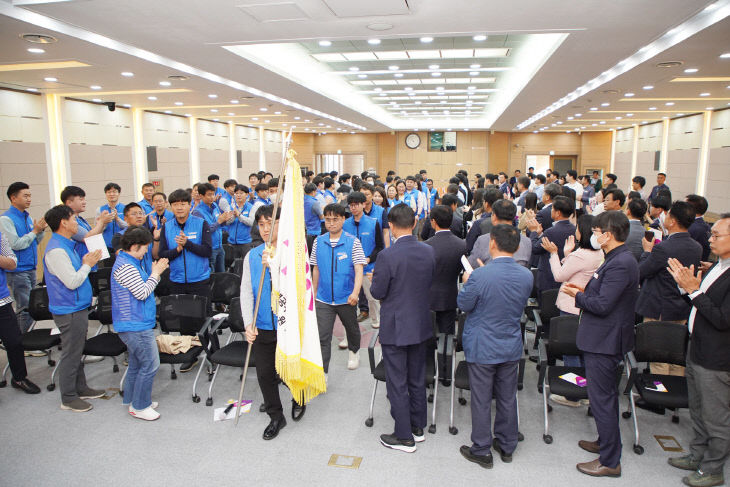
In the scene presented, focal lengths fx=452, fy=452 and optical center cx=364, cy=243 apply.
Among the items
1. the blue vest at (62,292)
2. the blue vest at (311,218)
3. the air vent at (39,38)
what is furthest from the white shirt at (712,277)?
the air vent at (39,38)

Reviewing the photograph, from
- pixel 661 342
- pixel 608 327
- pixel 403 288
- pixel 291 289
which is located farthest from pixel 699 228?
pixel 291 289

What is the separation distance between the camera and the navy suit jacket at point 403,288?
3.24 meters

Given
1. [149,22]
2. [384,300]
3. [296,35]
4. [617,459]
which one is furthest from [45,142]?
[617,459]

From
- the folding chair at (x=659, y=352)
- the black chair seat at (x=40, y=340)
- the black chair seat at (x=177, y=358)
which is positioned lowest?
the black chair seat at (x=177, y=358)

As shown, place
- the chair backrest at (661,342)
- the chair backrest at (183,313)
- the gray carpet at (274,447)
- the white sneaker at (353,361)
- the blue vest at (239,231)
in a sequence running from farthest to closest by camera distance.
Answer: the blue vest at (239,231)
the white sneaker at (353,361)
the chair backrest at (183,313)
the chair backrest at (661,342)
the gray carpet at (274,447)

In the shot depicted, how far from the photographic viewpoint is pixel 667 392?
345 centimetres

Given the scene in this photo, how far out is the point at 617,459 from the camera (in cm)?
314

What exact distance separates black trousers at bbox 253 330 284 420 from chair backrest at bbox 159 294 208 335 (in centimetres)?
119

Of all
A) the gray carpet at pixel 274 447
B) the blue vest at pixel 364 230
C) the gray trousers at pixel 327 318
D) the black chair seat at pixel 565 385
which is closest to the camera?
the gray carpet at pixel 274 447

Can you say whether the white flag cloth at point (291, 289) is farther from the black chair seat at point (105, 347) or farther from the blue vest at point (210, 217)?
the blue vest at point (210, 217)

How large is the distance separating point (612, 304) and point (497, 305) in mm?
743

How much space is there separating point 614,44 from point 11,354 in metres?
7.86

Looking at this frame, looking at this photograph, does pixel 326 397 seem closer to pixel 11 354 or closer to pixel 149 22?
→ pixel 11 354

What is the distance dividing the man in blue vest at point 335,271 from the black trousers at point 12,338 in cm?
283
